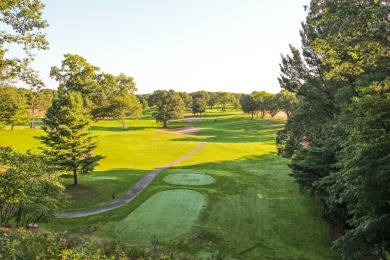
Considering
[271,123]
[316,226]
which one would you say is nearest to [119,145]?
[316,226]

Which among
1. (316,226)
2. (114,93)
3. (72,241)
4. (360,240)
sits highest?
(114,93)

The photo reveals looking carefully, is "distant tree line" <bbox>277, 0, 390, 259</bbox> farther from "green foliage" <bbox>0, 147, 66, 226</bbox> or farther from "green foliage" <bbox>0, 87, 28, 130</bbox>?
"green foliage" <bbox>0, 87, 28, 130</bbox>

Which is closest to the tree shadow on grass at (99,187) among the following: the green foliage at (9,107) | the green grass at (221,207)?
the green grass at (221,207)

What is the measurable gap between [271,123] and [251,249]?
8507 centimetres

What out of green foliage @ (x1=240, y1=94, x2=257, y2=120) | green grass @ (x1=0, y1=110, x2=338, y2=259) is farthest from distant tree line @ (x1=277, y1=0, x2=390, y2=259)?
green foliage @ (x1=240, y1=94, x2=257, y2=120)

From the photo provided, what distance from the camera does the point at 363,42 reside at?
15258mm

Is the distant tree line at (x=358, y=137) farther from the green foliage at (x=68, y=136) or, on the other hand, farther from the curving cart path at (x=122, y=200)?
the green foliage at (x=68, y=136)

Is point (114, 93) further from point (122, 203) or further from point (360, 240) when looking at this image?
point (360, 240)

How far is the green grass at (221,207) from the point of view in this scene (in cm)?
1916

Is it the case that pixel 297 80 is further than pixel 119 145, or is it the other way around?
pixel 119 145

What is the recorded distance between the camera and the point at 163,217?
22.5 m

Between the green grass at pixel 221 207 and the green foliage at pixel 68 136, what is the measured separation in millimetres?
2920

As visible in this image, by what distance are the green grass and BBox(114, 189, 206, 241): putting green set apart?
0.41 ft

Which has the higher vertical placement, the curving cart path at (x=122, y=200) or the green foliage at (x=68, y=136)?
the green foliage at (x=68, y=136)
